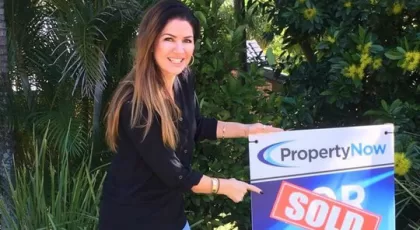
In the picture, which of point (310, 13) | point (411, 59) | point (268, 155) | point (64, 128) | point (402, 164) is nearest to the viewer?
point (268, 155)

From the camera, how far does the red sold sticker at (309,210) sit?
2355 millimetres

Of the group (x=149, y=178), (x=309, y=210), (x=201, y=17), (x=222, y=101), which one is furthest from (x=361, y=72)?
(x=149, y=178)

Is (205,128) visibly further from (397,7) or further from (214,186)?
(397,7)

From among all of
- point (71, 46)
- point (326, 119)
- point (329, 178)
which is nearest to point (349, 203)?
point (329, 178)

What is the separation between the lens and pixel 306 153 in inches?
93.8

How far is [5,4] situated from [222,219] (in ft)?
7.47

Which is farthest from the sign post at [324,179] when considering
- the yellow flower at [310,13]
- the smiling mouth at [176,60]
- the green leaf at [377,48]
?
the yellow flower at [310,13]

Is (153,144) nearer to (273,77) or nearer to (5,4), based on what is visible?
(273,77)

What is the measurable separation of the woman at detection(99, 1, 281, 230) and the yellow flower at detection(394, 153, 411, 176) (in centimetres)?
98

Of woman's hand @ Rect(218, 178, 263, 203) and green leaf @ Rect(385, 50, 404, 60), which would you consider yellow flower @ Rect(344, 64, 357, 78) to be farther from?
woman's hand @ Rect(218, 178, 263, 203)

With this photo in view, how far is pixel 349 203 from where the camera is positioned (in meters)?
2.42

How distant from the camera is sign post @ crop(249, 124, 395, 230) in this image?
2.34 m

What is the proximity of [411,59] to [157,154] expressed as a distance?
64.6 inches

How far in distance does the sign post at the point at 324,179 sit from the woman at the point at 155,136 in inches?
4.3
